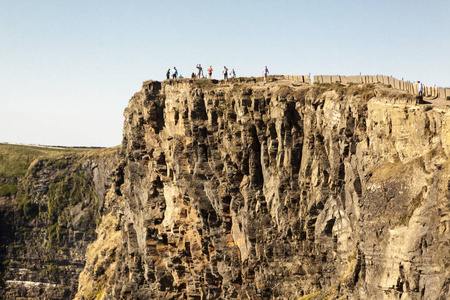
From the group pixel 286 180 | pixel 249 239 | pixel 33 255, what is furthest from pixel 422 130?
pixel 33 255

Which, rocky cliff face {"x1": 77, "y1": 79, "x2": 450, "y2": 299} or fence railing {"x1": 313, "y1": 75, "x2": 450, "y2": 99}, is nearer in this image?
rocky cliff face {"x1": 77, "y1": 79, "x2": 450, "y2": 299}

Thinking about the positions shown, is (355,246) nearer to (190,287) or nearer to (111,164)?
(190,287)

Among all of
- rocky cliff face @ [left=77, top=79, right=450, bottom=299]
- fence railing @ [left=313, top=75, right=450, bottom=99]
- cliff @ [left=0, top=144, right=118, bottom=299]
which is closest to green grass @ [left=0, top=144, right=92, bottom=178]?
cliff @ [left=0, top=144, right=118, bottom=299]

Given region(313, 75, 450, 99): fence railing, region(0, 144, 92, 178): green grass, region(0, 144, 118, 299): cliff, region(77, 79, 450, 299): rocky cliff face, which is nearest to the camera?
region(77, 79, 450, 299): rocky cliff face

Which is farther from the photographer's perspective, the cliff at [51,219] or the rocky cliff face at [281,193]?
the cliff at [51,219]

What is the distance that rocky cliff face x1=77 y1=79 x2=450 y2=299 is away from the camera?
40719 mm

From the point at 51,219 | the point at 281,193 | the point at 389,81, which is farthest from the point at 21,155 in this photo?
the point at 389,81

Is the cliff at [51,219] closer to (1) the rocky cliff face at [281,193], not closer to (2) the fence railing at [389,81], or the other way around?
(1) the rocky cliff face at [281,193]

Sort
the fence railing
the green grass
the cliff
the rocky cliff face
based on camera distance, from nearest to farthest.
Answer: the rocky cliff face
the fence railing
the cliff
the green grass

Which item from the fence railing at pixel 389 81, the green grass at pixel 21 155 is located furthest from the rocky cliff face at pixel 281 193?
the green grass at pixel 21 155

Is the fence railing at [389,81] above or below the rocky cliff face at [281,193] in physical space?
above

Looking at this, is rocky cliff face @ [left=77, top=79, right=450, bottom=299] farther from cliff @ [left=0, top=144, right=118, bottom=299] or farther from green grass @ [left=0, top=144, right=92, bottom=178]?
green grass @ [left=0, top=144, right=92, bottom=178]

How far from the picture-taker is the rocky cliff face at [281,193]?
Result: 40719 mm

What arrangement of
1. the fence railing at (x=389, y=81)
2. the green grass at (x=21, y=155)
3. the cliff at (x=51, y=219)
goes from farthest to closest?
the green grass at (x=21, y=155)
the cliff at (x=51, y=219)
the fence railing at (x=389, y=81)
